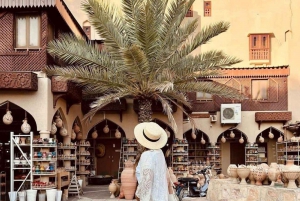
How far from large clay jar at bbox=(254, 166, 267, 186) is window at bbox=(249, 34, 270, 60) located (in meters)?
17.6

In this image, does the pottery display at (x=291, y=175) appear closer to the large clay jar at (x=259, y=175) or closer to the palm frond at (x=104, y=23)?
the large clay jar at (x=259, y=175)

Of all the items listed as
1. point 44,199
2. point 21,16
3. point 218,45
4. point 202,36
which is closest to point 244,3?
point 218,45

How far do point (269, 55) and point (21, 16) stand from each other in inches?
652

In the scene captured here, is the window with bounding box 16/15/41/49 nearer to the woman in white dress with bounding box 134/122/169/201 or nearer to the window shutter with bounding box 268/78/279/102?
the woman in white dress with bounding box 134/122/169/201

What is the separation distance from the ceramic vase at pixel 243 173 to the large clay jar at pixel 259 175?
400 millimetres

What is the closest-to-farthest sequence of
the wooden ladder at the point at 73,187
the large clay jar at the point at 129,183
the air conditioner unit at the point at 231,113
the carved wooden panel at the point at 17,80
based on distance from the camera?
the carved wooden panel at the point at 17,80 < the large clay jar at the point at 129,183 < the wooden ladder at the point at 73,187 < the air conditioner unit at the point at 231,113

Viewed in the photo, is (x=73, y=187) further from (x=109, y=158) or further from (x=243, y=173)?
(x=109, y=158)

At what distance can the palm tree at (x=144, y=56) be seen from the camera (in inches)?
577

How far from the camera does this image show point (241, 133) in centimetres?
2467

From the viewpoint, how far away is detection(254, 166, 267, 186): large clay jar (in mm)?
11117

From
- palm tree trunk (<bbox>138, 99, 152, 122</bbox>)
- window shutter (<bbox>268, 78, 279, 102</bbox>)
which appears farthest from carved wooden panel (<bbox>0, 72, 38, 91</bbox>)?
window shutter (<bbox>268, 78, 279, 102</bbox>)

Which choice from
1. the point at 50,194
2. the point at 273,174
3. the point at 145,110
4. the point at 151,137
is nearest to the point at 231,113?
the point at 145,110

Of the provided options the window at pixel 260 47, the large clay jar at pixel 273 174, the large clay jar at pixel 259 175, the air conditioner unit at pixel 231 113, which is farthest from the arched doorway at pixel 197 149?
the large clay jar at pixel 273 174

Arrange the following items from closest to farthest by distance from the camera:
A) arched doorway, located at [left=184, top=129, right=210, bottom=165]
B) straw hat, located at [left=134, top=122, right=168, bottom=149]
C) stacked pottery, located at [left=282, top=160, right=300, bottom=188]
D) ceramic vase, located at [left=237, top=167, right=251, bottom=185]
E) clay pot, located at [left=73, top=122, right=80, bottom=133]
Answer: straw hat, located at [left=134, top=122, right=168, bottom=149]
stacked pottery, located at [left=282, top=160, right=300, bottom=188]
ceramic vase, located at [left=237, top=167, right=251, bottom=185]
clay pot, located at [left=73, top=122, right=80, bottom=133]
arched doorway, located at [left=184, top=129, right=210, bottom=165]
